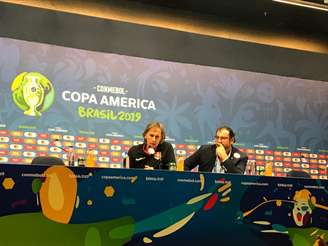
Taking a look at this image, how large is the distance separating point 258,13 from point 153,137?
3031mm

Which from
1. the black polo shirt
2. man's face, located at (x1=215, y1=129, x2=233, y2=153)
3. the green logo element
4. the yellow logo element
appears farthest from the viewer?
the green logo element

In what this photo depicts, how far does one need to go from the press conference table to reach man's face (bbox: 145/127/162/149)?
1.34 metres

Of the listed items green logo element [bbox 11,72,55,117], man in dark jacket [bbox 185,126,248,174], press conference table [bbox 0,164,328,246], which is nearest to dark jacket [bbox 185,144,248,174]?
man in dark jacket [bbox 185,126,248,174]

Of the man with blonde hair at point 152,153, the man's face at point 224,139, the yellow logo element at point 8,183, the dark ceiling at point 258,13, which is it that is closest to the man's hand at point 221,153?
the man's face at point 224,139

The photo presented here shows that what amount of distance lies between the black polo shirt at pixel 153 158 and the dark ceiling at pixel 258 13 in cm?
266

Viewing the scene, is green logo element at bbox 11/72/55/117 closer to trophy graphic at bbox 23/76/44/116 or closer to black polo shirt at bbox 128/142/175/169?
trophy graphic at bbox 23/76/44/116

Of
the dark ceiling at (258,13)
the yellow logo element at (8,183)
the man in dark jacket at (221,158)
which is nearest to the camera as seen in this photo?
the yellow logo element at (8,183)

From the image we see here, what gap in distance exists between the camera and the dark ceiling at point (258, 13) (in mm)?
6273

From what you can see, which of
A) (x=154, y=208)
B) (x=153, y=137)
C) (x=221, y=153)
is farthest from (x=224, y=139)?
(x=154, y=208)

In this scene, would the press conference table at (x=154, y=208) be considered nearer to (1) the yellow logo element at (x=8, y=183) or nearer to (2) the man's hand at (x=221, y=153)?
(1) the yellow logo element at (x=8, y=183)

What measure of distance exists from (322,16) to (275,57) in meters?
0.84

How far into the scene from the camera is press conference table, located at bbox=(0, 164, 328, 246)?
8.69ft

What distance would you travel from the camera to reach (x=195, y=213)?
3.00 m

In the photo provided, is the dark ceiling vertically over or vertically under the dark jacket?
over
